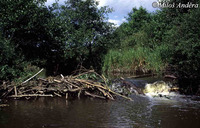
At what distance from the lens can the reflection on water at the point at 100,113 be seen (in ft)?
19.6

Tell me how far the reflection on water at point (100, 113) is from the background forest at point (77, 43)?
7.30 feet

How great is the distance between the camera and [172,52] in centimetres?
1145

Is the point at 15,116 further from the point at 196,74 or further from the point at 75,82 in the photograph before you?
the point at 196,74

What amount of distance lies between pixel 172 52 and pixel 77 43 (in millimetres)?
5839

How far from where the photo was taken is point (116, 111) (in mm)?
7293

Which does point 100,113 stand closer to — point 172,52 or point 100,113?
point 100,113

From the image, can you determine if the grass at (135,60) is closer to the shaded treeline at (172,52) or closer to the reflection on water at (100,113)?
the shaded treeline at (172,52)

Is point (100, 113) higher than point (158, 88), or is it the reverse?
point (158, 88)

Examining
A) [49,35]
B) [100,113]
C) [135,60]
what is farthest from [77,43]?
[100,113]

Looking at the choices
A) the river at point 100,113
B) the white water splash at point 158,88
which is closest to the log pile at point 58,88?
the river at point 100,113

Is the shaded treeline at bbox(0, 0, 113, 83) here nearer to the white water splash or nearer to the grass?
the grass

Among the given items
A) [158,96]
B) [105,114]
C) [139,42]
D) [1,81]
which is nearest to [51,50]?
[1,81]

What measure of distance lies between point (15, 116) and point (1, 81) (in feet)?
9.77

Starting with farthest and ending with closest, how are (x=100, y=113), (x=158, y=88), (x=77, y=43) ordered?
(x=77, y=43) → (x=158, y=88) → (x=100, y=113)
